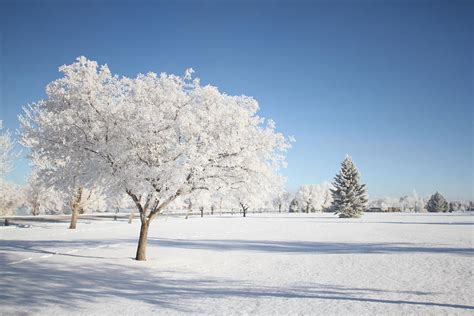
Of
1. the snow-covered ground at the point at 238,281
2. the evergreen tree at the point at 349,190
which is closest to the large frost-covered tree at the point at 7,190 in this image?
the snow-covered ground at the point at 238,281

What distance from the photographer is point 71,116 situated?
17.6m

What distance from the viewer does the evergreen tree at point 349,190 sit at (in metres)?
73.1

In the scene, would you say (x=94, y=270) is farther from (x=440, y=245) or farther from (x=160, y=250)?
(x=440, y=245)

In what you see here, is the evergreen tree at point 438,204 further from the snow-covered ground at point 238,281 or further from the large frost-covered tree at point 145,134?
the large frost-covered tree at point 145,134

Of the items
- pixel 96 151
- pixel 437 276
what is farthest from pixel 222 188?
pixel 437 276

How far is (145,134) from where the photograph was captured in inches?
663

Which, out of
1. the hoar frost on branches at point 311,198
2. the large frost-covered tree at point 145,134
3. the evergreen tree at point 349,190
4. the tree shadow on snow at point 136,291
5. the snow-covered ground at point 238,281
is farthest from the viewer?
the hoar frost on branches at point 311,198

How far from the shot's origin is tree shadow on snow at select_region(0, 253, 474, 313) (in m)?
10.7

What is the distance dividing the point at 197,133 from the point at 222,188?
321cm

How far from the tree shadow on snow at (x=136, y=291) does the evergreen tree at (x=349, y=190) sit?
63.3 meters

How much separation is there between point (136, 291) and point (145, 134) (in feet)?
25.0

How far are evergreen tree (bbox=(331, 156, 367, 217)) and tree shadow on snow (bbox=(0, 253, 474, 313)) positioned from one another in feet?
208

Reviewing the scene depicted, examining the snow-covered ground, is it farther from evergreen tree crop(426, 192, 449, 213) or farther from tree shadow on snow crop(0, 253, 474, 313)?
evergreen tree crop(426, 192, 449, 213)

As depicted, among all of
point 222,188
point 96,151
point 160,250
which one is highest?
point 96,151
